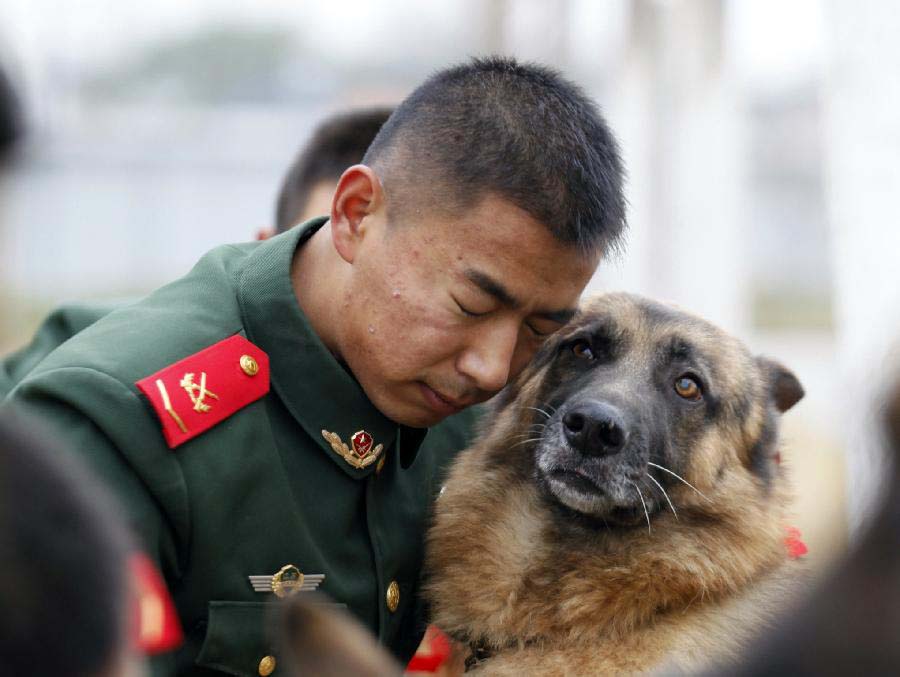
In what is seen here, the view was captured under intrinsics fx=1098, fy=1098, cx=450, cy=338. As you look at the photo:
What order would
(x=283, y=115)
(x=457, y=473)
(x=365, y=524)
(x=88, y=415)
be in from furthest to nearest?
(x=283, y=115)
(x=457, y=473)
(x=365, y=524)
(x=88, y=415)

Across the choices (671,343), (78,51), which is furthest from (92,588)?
(78,51)

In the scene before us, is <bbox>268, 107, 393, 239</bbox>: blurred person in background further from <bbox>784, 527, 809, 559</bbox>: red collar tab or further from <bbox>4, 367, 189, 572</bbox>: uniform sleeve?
<bbox>784, 527, 809, 559</bbox>: red collar tab

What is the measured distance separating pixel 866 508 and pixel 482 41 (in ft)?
58.8

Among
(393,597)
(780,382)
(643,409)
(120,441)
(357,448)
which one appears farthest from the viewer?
(780,382)

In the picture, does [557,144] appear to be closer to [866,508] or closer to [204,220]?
[866,508]

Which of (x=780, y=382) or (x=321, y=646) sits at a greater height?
(x=321, y=646)

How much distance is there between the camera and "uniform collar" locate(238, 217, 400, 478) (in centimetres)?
267

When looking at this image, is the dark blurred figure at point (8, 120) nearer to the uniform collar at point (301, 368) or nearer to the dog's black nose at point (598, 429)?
the uniform collar at point (301, 368)

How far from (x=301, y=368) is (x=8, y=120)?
1.40 meters

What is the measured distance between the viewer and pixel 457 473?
330 centimetres

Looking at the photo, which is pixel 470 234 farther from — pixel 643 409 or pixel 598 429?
pixel 643 409

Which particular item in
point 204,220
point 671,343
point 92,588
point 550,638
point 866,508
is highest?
point 866,508

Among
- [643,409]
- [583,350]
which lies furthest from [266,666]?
[583,350]

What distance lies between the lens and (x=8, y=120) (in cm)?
133
